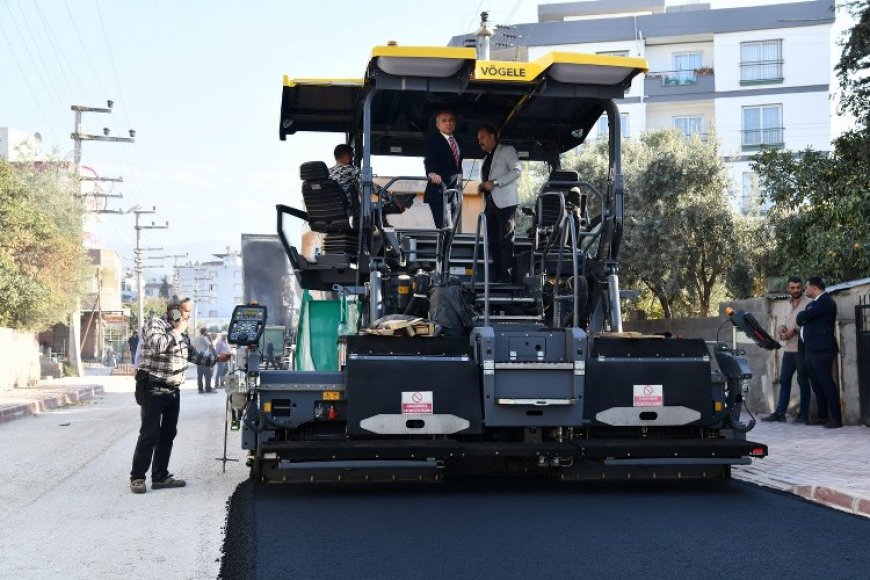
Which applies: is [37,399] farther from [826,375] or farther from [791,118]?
[791,118]

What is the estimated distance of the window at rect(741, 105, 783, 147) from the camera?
145ft

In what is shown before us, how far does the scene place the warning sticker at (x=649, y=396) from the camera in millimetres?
7875

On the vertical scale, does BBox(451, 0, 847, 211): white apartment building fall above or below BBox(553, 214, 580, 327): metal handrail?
above

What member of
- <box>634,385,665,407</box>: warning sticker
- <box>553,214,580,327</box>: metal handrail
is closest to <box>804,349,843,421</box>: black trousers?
<box>553,214,580,327</box>: metal handrail

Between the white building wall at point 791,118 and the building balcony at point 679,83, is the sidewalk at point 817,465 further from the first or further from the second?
the building balcony at point 679,83

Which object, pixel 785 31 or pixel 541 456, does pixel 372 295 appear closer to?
pixel 541 456

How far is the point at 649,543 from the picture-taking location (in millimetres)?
6219

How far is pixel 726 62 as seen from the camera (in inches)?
1757

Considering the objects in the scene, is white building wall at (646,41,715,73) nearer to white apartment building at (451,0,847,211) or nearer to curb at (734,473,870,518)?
white apartment building at (451,0,847,211)

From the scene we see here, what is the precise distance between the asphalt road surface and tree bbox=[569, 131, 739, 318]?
16.5 m

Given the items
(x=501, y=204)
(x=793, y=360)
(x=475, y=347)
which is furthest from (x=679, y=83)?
(x=475, y=347)

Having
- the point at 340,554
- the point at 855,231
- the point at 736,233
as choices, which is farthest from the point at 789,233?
the point at 340,554

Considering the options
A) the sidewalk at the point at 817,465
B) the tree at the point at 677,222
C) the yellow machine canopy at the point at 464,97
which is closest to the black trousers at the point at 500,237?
the yellow machine canopy at the point at 464,97

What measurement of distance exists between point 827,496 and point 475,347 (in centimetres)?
264
